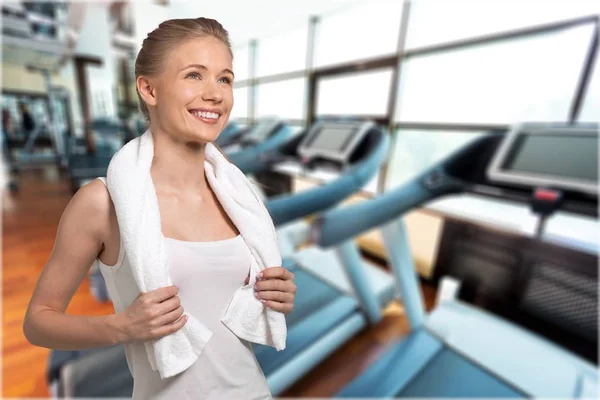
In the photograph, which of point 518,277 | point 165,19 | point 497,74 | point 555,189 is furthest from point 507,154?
point 165,19

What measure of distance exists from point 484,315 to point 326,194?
4.99ft

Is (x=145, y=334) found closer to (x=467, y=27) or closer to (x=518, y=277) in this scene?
(x=518, y=277)

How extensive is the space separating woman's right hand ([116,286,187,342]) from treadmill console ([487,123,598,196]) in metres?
1.60

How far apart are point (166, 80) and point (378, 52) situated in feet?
10.8

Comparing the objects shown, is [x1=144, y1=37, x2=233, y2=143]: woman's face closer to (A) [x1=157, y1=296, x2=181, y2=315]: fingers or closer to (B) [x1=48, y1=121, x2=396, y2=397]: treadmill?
(A) [x1=157, y1=296, x2=181, y2=315]: fingers

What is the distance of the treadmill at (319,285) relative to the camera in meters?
1.14

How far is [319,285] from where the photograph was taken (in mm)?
2078

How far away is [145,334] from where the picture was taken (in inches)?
7.4

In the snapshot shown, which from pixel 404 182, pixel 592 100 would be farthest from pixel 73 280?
pixel 592 100

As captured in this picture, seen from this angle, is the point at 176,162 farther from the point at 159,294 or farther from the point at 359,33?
the point at 359,33

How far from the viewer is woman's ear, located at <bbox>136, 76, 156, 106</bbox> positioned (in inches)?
7.2

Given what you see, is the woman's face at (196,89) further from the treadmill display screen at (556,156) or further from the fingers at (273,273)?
the treadmill display screen at (556,156)

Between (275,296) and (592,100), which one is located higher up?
(592,100)

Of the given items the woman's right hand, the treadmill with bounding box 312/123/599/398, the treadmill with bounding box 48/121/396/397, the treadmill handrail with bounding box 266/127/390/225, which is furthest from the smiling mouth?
the treadmill with bounding box 312/123/599/398
